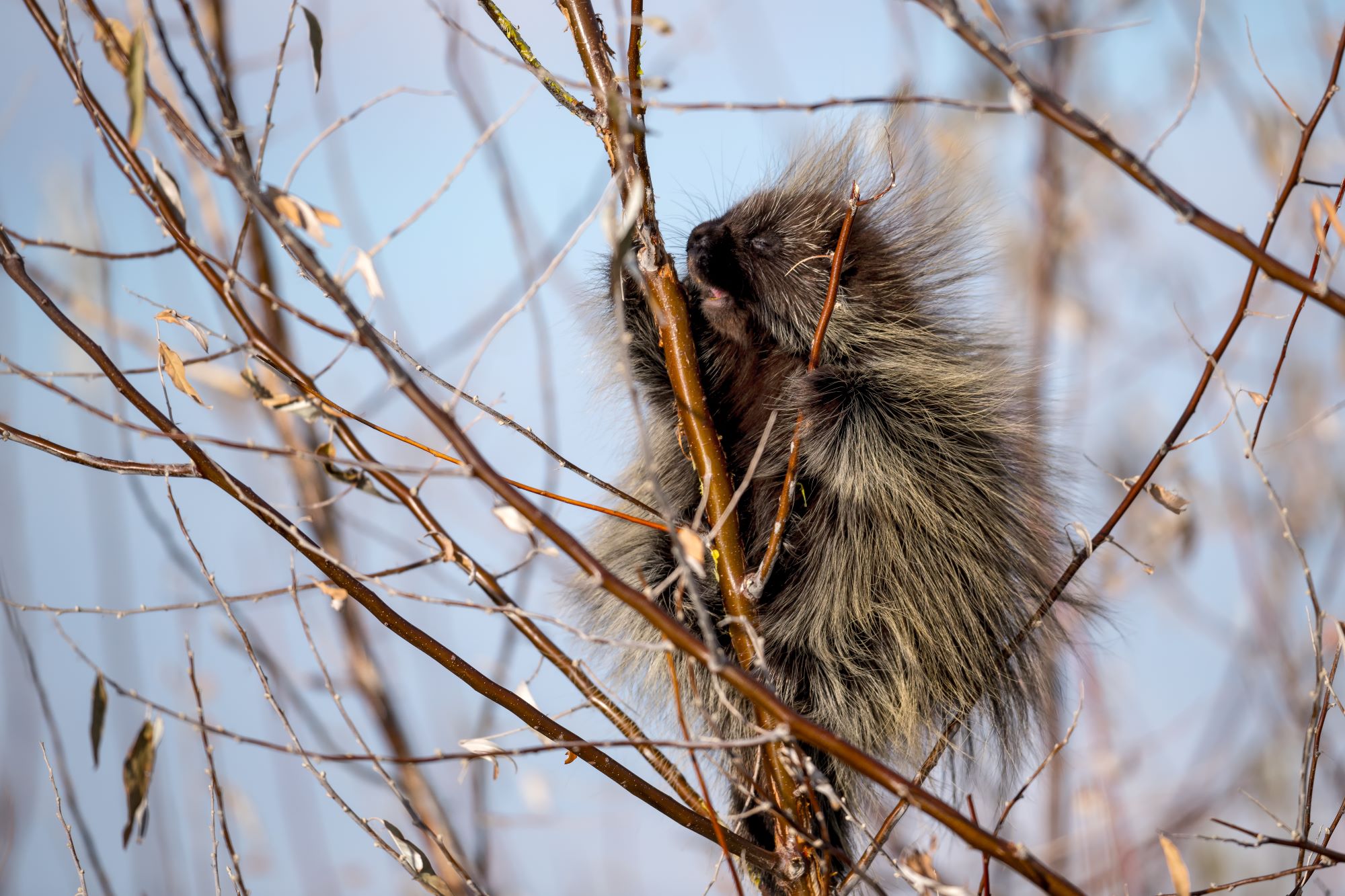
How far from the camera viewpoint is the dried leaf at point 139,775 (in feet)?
5.35

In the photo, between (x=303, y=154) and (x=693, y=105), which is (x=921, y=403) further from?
(x=303, y=154)

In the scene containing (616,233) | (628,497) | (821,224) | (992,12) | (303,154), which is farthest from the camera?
(821,224)

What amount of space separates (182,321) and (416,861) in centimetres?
82

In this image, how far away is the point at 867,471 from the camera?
89.2 inches

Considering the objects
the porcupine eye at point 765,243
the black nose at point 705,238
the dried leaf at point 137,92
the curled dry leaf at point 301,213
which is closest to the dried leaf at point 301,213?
the curled dry leaf at point 301,213

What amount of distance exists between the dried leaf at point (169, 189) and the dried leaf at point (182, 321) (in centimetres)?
17

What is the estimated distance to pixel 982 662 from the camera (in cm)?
223

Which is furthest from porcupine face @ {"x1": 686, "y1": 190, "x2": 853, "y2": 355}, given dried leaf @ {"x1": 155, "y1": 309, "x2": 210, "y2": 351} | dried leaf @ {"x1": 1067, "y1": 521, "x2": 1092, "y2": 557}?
dried leaf @ {"x1": 155, "y1": 309, "x2": 210, "y2": 351}

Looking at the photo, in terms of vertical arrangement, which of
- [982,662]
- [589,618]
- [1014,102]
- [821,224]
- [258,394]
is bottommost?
[982,662]

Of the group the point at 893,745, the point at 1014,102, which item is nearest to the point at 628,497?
the point at 1014,102

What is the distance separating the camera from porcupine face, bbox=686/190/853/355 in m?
2.43

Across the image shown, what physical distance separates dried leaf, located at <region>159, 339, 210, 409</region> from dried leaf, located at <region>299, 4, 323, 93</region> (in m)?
0.44

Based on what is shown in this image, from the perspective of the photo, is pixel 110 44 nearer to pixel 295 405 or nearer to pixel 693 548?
pixel 295 405

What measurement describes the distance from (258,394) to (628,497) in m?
0.56
